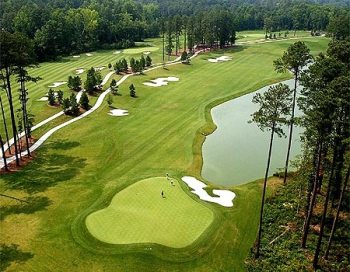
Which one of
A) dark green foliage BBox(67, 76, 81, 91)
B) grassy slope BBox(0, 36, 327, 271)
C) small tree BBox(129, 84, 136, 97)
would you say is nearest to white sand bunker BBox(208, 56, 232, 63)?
grassy slope BBox(0, 36, 327, 271)

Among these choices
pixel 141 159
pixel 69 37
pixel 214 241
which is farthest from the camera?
pixel 69 37

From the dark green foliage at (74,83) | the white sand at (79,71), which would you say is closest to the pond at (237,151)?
the dark green foliage at (74,83)

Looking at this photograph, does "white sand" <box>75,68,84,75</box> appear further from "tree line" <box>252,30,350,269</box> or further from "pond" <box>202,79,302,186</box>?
"tree line" <box>252,30,350,269</box>

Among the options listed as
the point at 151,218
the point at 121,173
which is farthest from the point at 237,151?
the point at 151,218

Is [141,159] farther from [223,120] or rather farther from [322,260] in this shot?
[322,260]

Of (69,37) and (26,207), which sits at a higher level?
(69,37)

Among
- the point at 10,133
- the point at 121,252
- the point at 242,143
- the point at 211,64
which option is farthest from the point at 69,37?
the point at 121,252
